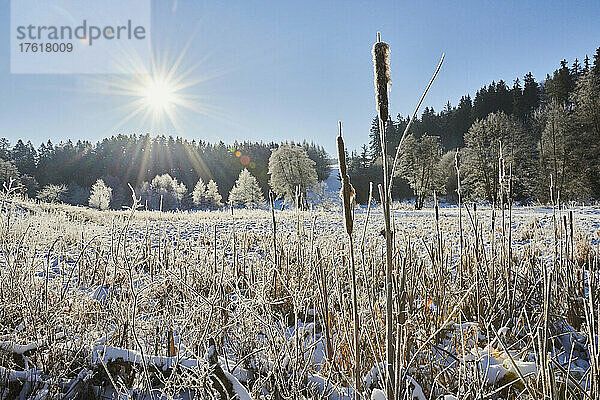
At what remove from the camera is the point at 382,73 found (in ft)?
2.10

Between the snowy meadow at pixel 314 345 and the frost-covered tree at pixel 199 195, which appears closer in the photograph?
the snowy meadow at pixel 314 345

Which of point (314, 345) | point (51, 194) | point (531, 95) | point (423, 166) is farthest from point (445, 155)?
point (314, 345)

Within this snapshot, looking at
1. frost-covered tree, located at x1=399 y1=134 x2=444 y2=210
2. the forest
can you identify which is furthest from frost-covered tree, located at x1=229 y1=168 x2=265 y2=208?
frost-covered tree, located at x1=399 y1=134 x2=444 y2=210

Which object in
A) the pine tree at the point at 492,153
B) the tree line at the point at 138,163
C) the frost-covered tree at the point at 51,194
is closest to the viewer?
the frost-covered tree at the point at 51,194

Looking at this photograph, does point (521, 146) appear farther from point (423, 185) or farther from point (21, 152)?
point (21, 152)

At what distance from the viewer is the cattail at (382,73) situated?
0.64 metres

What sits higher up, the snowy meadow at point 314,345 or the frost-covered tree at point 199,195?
the frost-covered tree at point 199,195

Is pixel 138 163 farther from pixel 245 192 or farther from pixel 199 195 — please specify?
pixel 245 192

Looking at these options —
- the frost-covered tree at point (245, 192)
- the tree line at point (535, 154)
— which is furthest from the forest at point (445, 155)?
the frost-covered tree at point (245, 192)

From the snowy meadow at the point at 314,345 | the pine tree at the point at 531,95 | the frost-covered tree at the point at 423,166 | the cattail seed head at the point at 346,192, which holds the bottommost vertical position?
the snowy meadow at the point at 314,345

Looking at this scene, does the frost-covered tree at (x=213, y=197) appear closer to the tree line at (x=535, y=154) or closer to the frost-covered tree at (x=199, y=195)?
the frost-covered tree at (x=199, y=195)

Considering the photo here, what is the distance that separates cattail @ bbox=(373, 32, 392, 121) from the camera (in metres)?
0.64

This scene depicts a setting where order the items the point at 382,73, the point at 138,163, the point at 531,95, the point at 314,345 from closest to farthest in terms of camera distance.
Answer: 1. the point at 382,73
2. the point at 314,345
3. the point at 531,95
4. the point at 138,163

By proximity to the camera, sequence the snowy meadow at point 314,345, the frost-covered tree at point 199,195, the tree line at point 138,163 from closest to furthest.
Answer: the snowy meadow at point 314,345 < the frost-covered tree at point 199,195 < the tree line at point 138,163
